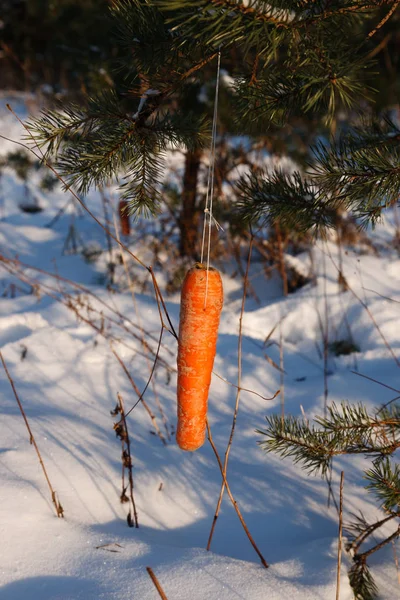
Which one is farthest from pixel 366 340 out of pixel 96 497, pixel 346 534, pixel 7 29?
pixel 7 29

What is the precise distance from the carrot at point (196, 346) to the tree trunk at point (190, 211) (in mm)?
2199

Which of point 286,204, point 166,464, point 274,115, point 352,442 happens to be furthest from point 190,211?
point 352,442

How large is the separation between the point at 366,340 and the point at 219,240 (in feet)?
4.68

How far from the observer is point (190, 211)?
11.7 ft

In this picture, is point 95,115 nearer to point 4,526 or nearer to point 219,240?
point 4,526

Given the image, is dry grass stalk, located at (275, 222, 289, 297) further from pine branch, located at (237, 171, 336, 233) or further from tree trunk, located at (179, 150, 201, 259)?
pine branch, located at (237, 171, 336, 233)

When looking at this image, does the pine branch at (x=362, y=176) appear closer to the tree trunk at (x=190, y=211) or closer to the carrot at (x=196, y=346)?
the carrot at (x=196, y=346)

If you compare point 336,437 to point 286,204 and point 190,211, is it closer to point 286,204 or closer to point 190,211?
point 286,204

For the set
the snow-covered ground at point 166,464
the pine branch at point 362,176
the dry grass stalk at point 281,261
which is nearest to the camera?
the pine branch at point 362,176

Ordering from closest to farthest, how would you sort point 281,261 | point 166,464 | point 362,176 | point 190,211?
point 362,176, point 166,464, point 281,261, point 190,211

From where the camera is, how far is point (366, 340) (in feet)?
8.70

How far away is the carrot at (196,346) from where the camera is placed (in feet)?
3.62

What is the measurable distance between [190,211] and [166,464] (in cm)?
213

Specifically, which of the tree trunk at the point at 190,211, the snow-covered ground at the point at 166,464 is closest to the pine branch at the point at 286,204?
the snow-covered ground at the point at 166,464
